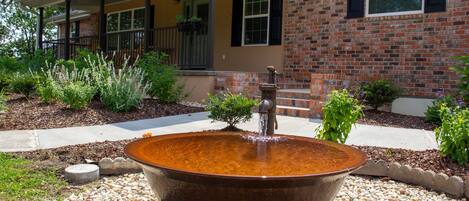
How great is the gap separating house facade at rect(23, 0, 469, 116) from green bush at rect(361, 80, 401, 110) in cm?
54

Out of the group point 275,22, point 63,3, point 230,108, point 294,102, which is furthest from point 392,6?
point 63,3

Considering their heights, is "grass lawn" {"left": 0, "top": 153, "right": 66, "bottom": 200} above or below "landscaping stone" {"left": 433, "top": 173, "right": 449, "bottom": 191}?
below

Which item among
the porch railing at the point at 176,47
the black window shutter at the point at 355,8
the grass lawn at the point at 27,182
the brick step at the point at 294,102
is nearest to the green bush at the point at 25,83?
the porch railing at the point at 176,47

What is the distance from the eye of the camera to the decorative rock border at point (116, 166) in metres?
4.24

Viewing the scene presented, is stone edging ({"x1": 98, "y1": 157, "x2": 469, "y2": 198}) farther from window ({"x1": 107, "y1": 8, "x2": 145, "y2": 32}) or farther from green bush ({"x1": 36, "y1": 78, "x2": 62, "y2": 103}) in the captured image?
window ({"x1": 107, "y1": 8, "x2": 145, "y2": 32})

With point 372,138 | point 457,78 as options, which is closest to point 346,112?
point 372,138

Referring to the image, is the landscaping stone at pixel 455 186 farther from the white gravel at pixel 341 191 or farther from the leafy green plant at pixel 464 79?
the leafy green plant at pixel 464 79

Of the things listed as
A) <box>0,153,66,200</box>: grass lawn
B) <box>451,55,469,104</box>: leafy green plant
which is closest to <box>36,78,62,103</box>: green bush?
<box>0,153,66,200</box>: grass lawn

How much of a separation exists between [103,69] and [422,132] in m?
5.84

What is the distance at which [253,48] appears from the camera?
11.2m

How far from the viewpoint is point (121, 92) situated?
8.01 metres

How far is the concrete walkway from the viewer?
18.2ft

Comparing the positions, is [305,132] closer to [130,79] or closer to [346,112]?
[346,112]

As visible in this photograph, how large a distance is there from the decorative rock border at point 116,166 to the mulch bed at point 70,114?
3.09 metres
